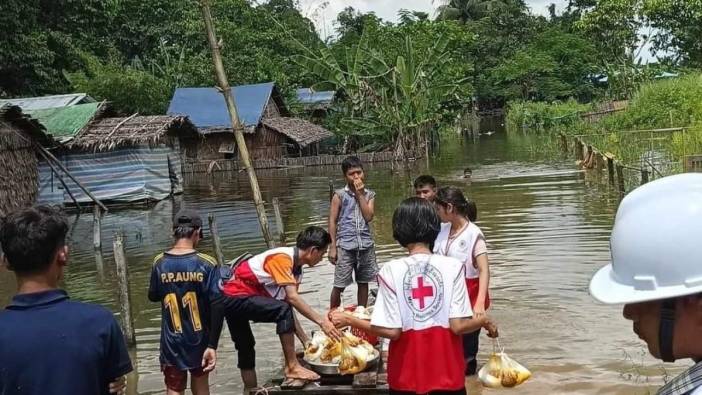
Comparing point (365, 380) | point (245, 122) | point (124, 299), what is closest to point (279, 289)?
point (365, 380)

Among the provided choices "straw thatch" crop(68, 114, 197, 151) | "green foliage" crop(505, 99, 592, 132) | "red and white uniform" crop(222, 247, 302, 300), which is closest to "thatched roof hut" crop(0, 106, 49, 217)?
"straw thatch" crop(68, 114, 197, 151)

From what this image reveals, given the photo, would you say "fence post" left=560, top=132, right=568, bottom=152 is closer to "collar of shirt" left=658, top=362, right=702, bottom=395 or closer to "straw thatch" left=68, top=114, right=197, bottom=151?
"straw thatch" left=68, top=114, right=197, bottom=151

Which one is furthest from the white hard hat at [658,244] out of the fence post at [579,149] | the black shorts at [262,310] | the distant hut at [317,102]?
the distant hut at [317,102]

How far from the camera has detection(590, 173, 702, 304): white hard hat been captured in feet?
4.89

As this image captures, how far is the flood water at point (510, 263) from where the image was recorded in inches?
244

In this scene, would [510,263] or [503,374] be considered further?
[510,263]

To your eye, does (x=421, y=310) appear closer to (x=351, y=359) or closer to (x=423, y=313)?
(x=423, y=313)

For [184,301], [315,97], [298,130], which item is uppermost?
[315,97]

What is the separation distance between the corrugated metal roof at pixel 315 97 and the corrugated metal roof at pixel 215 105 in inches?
284

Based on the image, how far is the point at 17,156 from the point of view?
18.8m

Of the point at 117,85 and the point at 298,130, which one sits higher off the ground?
the point at 117,85

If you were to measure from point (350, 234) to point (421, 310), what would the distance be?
11.5ft

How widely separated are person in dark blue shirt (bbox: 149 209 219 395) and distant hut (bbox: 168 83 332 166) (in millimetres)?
26998

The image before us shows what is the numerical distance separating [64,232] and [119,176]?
2013 centimetres
